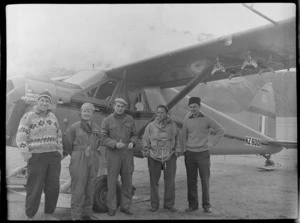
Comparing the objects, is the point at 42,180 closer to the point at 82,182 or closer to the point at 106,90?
the point at 82,182

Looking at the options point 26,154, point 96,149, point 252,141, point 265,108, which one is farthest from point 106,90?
point 265,108

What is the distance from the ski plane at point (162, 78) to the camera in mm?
4727

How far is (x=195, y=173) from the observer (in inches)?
183

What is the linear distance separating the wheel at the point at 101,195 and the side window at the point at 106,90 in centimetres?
186

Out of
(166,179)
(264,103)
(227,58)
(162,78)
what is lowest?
(166,179)

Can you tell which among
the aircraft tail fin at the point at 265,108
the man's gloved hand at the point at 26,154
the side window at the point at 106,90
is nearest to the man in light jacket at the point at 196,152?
the side window at the point at 106,90

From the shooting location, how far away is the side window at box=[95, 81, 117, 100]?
19.1 feet

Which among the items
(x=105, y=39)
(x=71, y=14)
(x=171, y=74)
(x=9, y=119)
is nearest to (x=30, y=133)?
(x=9, y=119)

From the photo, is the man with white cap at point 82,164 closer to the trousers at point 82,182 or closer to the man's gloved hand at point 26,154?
the trousers at point 82,182

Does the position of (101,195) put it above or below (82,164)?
below

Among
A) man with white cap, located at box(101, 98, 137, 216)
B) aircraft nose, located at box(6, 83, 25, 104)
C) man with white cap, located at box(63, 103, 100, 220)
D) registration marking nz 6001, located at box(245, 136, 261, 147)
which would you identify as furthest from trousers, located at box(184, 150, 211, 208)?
registration marking nz 6001, located at box(245, 136, 261, 147)

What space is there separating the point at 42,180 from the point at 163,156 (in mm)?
1719

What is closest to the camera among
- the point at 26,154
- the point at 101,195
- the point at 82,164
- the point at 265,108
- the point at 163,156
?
the point at 26,154

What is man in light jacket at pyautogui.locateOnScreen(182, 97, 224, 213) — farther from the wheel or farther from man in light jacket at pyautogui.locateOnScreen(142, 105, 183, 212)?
the wheel
